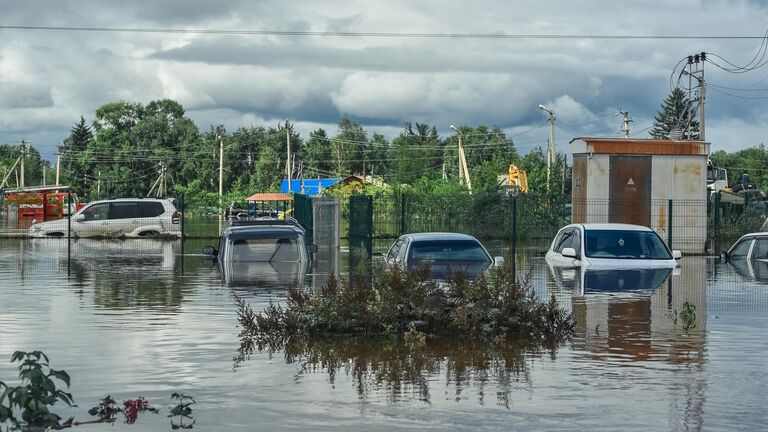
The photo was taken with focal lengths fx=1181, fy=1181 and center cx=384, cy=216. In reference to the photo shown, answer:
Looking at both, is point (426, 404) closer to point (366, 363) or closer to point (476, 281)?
point (366, 363)

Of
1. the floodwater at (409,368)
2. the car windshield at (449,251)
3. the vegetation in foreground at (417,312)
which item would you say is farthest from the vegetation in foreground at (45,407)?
the car windshield at (449,251)

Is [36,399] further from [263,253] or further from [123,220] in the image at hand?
[123,220]

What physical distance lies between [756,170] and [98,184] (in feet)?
239

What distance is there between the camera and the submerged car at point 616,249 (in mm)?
23297

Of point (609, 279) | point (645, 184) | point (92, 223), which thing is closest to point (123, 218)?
point (92, 223)

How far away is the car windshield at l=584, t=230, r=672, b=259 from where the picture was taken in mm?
23422

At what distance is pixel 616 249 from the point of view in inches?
925

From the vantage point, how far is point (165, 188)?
4715 inches

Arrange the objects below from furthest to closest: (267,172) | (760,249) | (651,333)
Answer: (267,172)
(760,249)
(651,333)

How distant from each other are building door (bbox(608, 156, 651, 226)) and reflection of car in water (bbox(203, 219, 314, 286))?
1535 centimetres

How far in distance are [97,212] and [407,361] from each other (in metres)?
37.7

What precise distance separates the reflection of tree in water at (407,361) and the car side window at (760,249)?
17.7 meters

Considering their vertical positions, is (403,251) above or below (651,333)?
above

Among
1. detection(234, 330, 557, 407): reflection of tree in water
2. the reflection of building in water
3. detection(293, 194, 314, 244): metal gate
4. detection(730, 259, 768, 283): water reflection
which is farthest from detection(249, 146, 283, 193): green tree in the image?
detection(234, 330, 557, 407): reflection of tree in water
